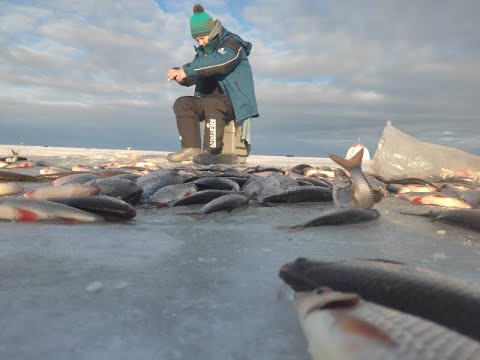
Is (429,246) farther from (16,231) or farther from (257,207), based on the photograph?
(16,231)

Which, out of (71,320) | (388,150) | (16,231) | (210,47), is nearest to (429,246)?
(71,320)

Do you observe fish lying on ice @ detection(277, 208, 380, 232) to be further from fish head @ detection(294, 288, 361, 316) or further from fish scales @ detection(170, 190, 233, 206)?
fish head @ detection(294, 288, 361, 316)

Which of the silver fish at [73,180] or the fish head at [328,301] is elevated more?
the fish head at [328,301]

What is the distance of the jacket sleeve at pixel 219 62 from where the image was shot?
8.92 meters

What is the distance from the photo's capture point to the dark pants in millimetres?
9375

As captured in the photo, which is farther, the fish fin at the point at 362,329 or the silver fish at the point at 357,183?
the silver fish at the point at 357,183

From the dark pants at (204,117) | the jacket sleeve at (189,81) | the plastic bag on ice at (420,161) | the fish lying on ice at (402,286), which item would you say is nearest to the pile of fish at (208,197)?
the fish lying on ice at (402,286)

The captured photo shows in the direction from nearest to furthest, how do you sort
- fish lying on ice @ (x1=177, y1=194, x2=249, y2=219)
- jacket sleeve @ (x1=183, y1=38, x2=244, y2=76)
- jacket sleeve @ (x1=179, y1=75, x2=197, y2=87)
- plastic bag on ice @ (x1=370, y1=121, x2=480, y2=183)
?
fish lying on ice @ (x1=177, y1=194, x2=249, y2=219)
plastic bag on ice @ (x1=370, y1=121, x2=480, y2=183)
jacket sleeve @ (x1=183, y1=38, x2=244, y2=76)
jacket sleeve @ (x1=179, y1=75, x2=197, y2=87)

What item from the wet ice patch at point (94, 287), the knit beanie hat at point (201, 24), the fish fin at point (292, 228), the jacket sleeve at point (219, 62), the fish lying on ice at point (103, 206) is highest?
the knit beanie hat at point (201, 24)

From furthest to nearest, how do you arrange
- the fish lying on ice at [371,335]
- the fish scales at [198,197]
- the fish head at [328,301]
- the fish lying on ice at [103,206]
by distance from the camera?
the fish scales at [198,197] < the fish lying on ice at [103,206] < the fish head at [328,301] < the fish lying on ice at [371,335]

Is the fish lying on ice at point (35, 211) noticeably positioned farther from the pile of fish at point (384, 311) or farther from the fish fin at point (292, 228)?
the pile of fish at point (384, 311)

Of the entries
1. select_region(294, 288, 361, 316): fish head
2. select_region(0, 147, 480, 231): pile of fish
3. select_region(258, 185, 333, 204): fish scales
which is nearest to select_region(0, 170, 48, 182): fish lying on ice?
select_region(0, 147, 480, 231): pile of fish

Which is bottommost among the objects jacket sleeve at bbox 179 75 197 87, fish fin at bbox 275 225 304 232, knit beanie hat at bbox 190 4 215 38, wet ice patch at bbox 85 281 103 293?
fish fin at bbox 275 225 304 232

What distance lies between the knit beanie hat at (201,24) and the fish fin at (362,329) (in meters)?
9.21
